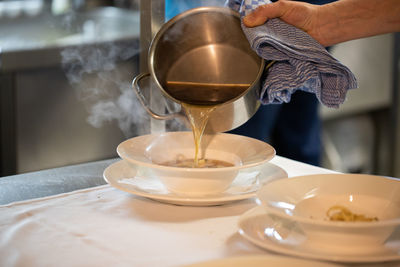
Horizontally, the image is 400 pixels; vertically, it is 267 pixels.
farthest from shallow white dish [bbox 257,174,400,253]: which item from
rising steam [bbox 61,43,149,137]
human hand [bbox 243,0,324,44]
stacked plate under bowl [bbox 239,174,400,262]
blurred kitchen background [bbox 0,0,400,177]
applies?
rising steam [bbox 61,43,149,137]

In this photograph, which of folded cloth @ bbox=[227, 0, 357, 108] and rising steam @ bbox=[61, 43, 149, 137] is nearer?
folded cloth @ bbox=[227, 0, 357, 108]

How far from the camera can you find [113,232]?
2.82ft

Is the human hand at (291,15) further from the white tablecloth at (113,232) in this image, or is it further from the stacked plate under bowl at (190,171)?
the white tablecloth at (113,232)

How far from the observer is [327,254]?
2.42ft

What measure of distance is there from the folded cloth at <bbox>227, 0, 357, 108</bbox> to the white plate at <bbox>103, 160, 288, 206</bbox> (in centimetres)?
17

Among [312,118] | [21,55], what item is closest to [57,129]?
[21,55]

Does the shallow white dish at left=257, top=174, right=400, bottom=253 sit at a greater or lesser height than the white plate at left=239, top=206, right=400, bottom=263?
greater

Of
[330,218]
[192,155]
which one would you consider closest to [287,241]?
[330,218]

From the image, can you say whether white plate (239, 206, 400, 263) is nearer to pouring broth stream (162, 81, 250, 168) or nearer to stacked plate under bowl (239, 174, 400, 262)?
stacked plate under bowl (239, 174, 400, 262)

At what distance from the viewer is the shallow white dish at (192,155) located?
0.97 metres

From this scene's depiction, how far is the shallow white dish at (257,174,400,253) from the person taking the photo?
29.2 inches

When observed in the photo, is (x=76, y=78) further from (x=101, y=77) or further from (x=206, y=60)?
(x=206, y=60)

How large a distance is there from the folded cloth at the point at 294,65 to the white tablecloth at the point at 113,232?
27 cm

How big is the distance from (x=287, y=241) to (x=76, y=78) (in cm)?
163
